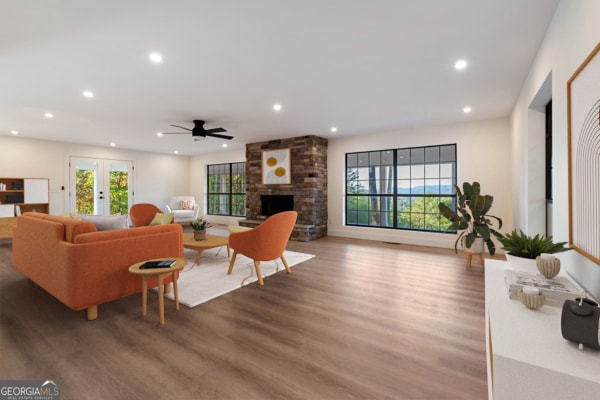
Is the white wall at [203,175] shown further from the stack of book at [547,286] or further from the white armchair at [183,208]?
the stack of book at [547,286]

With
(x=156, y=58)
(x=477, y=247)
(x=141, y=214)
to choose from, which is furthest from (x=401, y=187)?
(x=141, y=214)

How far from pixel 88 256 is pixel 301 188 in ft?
16.1

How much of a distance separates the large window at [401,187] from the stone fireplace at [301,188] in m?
0.74

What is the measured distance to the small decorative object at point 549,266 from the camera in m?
1.46

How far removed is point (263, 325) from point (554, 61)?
125 inches

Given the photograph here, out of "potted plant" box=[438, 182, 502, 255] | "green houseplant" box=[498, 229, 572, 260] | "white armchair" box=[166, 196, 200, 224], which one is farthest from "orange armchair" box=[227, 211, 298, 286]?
"white armchair" box=[166, 196, 200, 224]

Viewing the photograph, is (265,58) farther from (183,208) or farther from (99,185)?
(99,185)

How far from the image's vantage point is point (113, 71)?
317cm

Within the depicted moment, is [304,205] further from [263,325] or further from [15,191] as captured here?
[15,191]

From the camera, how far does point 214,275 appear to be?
3727 mm

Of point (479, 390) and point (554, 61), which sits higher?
point (554, 61)

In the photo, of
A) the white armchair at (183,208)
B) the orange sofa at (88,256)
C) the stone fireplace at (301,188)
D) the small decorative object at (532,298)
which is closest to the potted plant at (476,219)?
the small decorative object at (532,298)

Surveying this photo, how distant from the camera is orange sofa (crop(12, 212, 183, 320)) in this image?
2.39 m

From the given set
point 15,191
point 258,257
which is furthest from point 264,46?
point 15,191
